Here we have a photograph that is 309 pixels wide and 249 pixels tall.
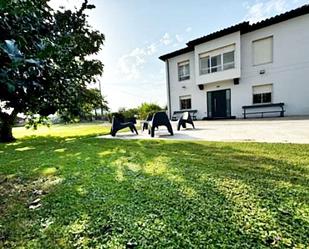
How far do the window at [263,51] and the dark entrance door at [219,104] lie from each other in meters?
2.95

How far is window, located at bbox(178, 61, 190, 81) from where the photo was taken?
1907cm

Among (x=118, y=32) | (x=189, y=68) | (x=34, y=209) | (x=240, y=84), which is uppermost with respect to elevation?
(x=118, y=32)

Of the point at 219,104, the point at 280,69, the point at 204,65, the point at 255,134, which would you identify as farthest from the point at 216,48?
the point at 255,134

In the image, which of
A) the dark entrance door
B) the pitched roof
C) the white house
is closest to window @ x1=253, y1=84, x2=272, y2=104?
the white house

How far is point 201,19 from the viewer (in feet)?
49.3

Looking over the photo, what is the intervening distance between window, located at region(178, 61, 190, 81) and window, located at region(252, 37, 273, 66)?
223 inches

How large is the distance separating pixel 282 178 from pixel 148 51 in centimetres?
2233

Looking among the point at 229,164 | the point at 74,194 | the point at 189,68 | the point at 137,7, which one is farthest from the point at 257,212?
the point at 189,68

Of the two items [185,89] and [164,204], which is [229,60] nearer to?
[185,89]

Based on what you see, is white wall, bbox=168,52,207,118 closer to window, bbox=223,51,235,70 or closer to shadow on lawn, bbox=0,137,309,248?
window, bbox=223,51,235,70

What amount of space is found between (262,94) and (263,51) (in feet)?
9.14

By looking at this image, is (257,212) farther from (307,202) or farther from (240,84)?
(240,84)

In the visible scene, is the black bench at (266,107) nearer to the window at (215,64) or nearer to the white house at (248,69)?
the white house at (248,69)

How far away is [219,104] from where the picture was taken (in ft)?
56.3
